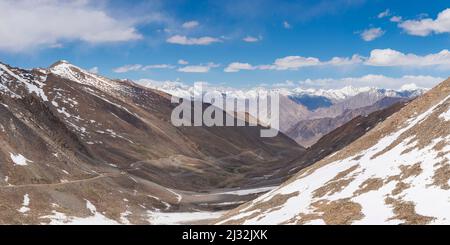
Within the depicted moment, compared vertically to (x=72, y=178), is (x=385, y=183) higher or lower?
lower

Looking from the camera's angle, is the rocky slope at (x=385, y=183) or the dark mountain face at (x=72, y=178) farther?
the dark mountain face at (x=72, y=178)

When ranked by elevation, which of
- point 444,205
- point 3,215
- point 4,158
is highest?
point 4,158

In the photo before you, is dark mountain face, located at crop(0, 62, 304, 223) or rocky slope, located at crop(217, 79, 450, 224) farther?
dark mountain face, located at crop(0, 62, 304, 223)

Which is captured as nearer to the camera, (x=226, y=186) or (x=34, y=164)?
(x=34, y=164)

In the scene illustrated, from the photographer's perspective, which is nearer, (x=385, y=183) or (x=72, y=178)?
(x=385, y=183)
